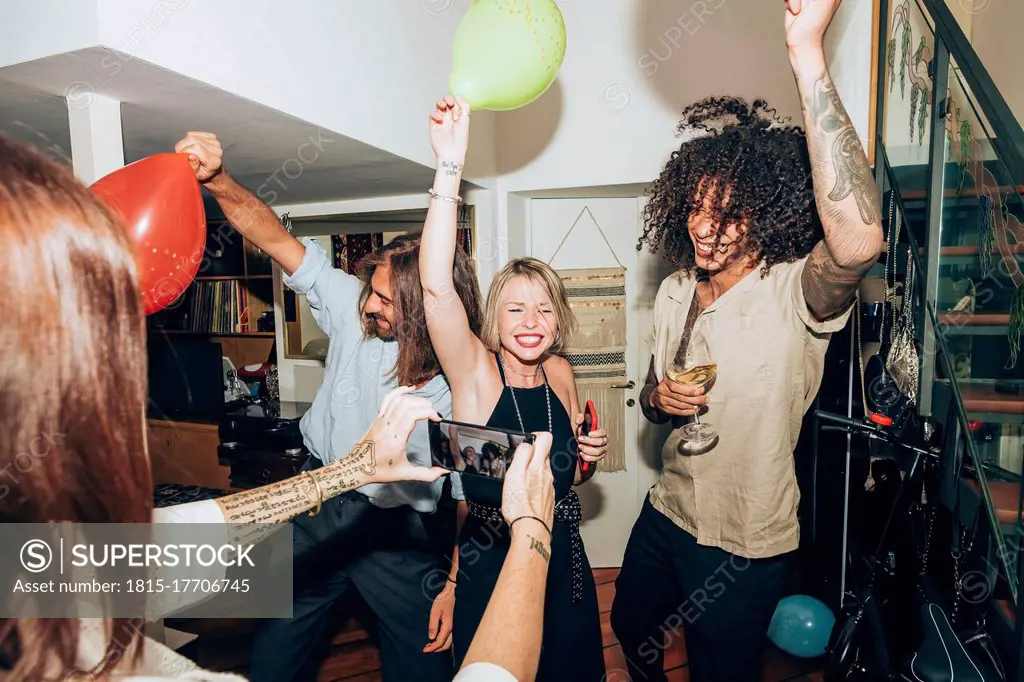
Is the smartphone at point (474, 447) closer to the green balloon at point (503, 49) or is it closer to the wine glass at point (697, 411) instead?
the wine glass at point (697, 411)

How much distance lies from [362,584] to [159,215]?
112 cm

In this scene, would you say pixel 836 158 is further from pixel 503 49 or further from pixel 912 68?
pixel 912 68

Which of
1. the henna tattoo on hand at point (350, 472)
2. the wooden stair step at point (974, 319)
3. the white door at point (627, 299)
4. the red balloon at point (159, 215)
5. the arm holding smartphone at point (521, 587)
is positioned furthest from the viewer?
the white door at point (627, 299)

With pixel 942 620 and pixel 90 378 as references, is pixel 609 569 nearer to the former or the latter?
pixel 942 620

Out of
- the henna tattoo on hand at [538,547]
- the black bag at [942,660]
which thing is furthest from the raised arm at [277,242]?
the black bag at [942,660]

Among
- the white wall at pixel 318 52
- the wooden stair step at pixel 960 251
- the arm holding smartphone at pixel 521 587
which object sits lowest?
the arm holding smartphone at pixel 521 587

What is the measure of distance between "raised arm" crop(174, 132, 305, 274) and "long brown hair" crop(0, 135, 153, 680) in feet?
2.96

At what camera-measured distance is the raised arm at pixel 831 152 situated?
1.08 m

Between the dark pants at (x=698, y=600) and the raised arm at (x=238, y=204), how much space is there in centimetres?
128

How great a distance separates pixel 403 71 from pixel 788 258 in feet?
4.47

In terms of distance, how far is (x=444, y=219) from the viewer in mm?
1271

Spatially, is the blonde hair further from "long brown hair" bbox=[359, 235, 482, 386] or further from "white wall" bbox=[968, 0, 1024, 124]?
"white wall" bbox=[968, 0, 1024, 124]

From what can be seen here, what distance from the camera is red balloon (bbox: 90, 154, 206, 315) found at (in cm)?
116

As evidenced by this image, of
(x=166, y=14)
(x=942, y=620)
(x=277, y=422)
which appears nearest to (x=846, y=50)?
(x=942, y=620)
